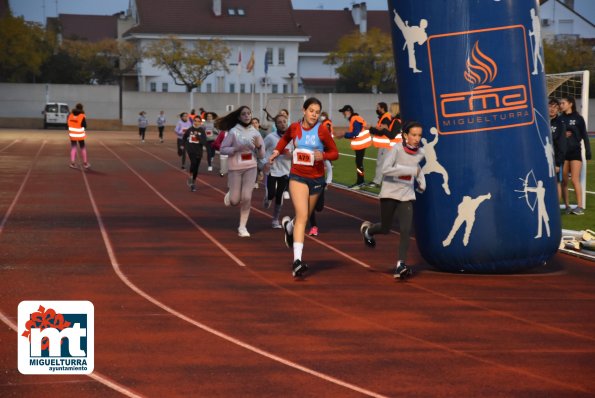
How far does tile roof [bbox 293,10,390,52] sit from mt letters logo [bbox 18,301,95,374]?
101100 millimetres

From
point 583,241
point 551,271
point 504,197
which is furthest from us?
point 583,241

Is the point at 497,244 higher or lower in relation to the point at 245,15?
lower

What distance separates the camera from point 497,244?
41.4 feet

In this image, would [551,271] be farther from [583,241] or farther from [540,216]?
[583,241]

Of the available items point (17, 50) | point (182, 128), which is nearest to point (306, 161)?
point (182, 128)

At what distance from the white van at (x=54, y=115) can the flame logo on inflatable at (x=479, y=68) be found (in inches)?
2507

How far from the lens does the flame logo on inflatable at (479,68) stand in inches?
487

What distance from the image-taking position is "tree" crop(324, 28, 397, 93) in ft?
304

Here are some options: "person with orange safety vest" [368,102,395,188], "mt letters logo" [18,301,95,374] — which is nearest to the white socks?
"mt letters logo" [18,301,95,374]

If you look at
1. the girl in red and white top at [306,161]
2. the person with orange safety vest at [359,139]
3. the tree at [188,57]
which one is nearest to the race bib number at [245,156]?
the girl in red and white top at [306,161]

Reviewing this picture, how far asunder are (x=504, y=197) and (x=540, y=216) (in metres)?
0.55

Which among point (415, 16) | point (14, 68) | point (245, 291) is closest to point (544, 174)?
point (415, 16)

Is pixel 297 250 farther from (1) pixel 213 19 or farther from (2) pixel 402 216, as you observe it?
(1) pixel 213 19

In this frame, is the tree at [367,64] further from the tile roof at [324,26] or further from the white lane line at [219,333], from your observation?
the white lane line at [219,333]
